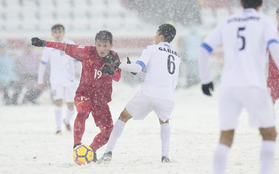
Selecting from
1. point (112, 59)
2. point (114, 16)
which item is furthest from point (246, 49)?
point (114, 16)

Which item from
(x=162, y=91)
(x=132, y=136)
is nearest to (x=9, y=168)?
(x=162, y=91)

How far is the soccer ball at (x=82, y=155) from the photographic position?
20.0 feet

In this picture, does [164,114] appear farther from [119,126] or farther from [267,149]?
[267,149]

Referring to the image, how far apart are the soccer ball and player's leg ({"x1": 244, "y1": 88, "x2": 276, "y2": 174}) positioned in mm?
2229

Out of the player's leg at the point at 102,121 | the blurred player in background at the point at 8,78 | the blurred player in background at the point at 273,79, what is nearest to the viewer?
the player's leg at the point at 102,121

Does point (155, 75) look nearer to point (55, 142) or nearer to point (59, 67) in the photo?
point (55, 142)

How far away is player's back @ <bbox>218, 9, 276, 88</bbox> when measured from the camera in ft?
14.4

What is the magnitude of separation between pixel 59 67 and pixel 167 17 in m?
12.7

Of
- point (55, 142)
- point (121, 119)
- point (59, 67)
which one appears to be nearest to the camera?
point (121, 119)

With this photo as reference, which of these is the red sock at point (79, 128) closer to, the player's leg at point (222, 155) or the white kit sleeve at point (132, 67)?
the white kit sleeve at point (132, 67)

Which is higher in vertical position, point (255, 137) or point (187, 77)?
point (187, 77)

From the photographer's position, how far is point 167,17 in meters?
22.5

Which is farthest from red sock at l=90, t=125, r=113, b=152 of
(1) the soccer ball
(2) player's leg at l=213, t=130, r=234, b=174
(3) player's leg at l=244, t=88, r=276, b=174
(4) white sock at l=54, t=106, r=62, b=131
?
(4) white sock at l=54, t=106, r=62, b=131

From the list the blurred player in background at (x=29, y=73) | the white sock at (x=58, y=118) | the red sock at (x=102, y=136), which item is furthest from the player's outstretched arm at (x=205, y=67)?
the blurred player in background at (x=29, y=73)
